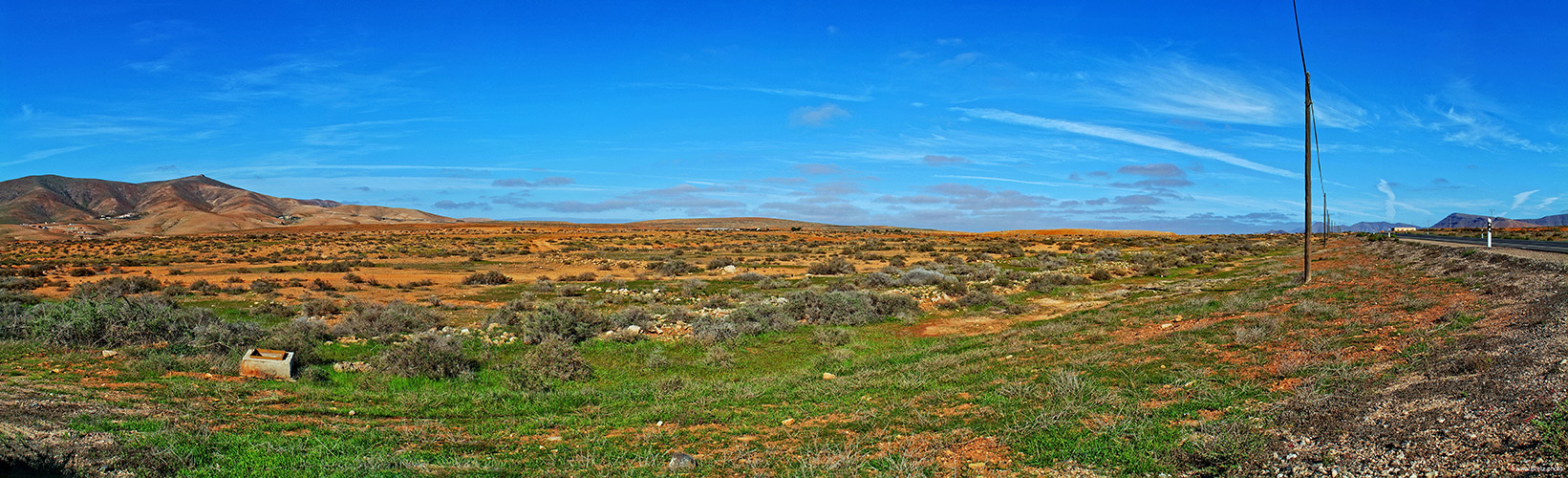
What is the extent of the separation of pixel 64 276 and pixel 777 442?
39009mm

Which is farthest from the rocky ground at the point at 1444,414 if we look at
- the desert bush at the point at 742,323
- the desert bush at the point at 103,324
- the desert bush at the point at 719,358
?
the desert bush at the point at 103,324

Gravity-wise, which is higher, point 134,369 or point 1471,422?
point 1471,422

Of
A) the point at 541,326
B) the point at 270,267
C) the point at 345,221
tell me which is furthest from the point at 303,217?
the point at 541,326

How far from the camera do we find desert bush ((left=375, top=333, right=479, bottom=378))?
37.4 ft

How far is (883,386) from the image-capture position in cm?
1036

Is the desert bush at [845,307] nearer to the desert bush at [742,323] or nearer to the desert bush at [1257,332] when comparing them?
the desert bush at [742,323]

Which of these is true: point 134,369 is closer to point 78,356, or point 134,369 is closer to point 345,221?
point 78,356

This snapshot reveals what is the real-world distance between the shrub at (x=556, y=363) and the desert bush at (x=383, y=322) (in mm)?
4422

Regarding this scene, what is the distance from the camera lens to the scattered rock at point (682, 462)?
6742 mm

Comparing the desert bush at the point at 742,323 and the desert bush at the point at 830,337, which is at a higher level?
the desert bush at the point at 742,323

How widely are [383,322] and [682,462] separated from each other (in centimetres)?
1122

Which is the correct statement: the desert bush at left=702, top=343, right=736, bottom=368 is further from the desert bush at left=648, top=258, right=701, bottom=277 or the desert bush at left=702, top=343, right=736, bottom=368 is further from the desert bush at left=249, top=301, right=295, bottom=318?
the desert bush at left=648, top=258, right=701, bottom=277

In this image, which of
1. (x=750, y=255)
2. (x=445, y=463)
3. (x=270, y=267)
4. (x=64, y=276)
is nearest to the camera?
(x=445, y=463)

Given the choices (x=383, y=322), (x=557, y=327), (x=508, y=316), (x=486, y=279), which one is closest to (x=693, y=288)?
(x=508, y=316)
